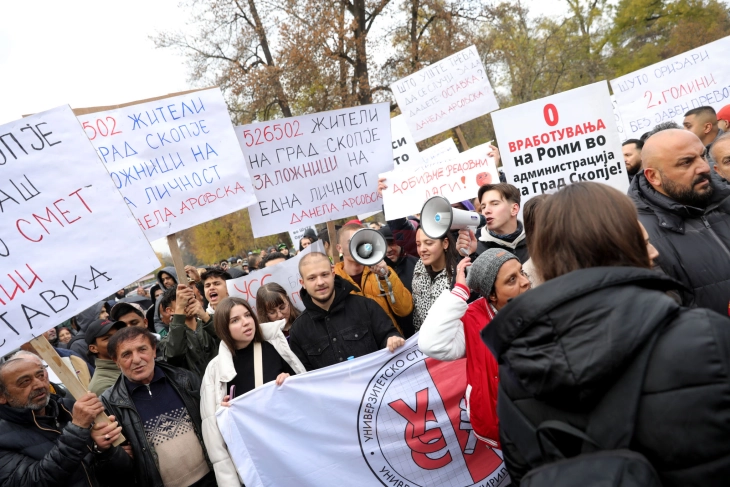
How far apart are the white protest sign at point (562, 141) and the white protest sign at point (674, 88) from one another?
10.5 ft

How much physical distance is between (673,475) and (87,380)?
469 cm

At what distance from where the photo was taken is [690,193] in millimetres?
2504

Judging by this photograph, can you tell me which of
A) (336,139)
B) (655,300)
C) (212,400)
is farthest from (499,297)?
(336,139)

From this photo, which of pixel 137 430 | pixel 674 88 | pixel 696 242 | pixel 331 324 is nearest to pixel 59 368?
pixel 137 430

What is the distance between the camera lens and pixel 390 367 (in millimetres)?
3189

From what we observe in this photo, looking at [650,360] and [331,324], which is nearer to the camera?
[650,360]

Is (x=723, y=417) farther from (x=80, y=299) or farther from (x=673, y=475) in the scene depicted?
(x=80, y=299)

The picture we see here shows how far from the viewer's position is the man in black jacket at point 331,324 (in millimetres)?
3352

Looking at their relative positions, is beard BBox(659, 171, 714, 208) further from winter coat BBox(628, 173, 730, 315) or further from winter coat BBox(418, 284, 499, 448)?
winter coat BBox(418, 284, 499, 448)

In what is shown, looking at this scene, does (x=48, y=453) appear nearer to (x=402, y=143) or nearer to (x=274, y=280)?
(x=274, y=280)

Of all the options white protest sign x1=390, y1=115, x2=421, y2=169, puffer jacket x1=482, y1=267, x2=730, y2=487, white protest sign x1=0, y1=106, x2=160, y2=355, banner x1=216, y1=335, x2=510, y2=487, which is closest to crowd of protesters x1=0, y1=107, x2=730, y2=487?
puffer jacket x1=482, y1=267, x2=730, y2=487

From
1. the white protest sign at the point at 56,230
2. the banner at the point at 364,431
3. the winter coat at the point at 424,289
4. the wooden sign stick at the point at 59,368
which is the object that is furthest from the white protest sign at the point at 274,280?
the wooden sign stick at the point at 59,368

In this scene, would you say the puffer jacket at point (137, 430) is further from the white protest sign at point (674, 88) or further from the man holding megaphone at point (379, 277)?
the white protest sign at point (674, 88)

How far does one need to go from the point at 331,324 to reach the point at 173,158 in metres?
1.79
